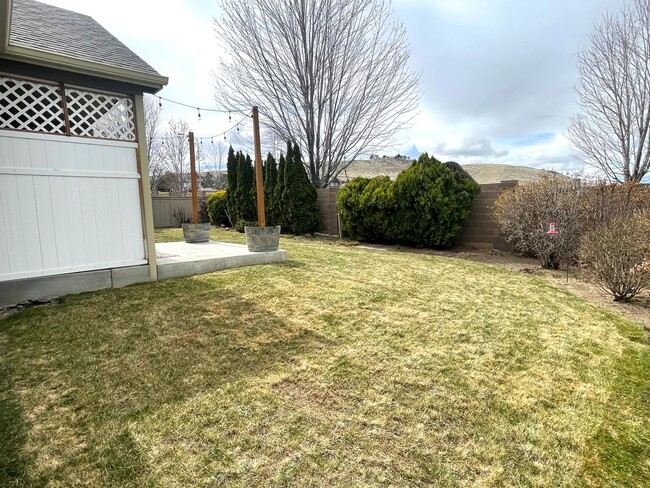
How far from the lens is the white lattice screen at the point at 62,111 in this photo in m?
3.95

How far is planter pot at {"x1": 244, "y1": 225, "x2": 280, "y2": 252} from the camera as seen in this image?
21.1 ft

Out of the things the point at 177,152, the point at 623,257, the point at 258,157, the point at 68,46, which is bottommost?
the point at 623,257

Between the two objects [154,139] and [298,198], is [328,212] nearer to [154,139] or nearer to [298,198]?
[298,198]

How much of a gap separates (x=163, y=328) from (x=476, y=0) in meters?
8.25

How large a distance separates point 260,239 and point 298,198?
5.58m

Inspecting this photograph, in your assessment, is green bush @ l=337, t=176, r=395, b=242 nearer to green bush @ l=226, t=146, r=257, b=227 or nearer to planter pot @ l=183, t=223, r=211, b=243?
planter pot @ l=183, t=223, r=211, b=243

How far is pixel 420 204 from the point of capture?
841 cm

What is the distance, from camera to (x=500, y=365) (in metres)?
2.82

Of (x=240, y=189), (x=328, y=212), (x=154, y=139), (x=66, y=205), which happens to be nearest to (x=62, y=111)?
(x=66, y=205)

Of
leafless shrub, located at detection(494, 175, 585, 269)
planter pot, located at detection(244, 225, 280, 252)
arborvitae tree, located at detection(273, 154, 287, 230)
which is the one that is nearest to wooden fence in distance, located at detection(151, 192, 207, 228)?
Answer: arborvitae tree, located at detection(273, 154, 287, 230)

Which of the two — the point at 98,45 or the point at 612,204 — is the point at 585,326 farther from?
the point at 98,45

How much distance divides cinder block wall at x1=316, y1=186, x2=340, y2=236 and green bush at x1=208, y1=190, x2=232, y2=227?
16.7 ft

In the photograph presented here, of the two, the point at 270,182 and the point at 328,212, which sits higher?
the point at 270,182

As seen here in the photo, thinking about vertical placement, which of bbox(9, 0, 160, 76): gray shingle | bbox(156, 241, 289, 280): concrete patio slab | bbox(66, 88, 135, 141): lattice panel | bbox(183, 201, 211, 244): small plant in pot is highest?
bbox(9, 0, 160, 76): gray shingle
